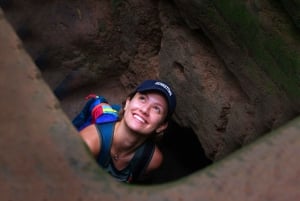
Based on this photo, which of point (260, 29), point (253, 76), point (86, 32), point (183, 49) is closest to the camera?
point (260, 29)

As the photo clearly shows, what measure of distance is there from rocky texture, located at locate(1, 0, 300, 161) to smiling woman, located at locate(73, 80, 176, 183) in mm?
228

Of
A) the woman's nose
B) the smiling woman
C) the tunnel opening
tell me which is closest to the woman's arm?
the smiling woman

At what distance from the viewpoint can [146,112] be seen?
1618mm

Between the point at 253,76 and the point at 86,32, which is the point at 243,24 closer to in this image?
the point at 253,76

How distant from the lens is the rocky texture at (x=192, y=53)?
1.49 metres

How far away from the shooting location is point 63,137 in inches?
33.8

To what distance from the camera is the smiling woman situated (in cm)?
162

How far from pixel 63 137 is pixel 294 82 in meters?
0.77

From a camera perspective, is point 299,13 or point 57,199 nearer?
point 57,199

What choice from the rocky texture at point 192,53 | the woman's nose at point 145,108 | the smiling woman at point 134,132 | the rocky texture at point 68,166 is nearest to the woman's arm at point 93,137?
the smiling woman at point 134,132

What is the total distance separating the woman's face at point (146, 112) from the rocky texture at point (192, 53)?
0.81 feet

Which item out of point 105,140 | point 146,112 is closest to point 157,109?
point 146,112

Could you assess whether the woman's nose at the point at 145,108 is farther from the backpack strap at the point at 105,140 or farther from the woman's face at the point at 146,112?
the backpack strap at the point at 105,140

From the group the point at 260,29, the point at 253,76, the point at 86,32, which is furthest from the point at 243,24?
the point at 86,32
